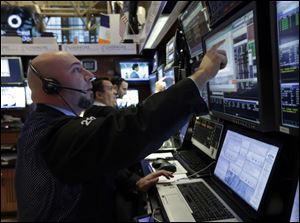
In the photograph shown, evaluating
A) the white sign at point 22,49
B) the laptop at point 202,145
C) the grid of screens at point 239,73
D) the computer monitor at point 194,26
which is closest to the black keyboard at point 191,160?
the laptop at point 202,145

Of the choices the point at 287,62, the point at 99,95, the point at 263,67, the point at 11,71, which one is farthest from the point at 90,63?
the point at 287,62

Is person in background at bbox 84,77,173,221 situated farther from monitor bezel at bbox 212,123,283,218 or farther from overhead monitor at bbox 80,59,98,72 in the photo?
overhead monitor at bbox 80,59,98,72

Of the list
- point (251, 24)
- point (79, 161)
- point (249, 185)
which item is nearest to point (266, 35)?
point (251, 24)

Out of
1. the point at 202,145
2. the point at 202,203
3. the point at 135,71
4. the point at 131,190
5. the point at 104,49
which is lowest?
the point at 131,190

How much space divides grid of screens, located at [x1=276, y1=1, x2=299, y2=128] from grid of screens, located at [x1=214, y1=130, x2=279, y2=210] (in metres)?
0.20

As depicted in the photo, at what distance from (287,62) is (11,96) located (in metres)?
4.25

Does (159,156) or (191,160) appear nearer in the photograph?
(191,160)

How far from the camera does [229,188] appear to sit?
147 centimetres

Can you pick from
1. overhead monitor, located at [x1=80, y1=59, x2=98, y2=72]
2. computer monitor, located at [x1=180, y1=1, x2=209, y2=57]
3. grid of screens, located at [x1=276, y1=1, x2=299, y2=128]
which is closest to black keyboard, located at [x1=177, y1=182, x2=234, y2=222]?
grid of screens, located at [x1=276, y1=1, x2=299, y2=128]

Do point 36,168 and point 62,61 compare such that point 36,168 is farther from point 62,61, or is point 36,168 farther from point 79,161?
point 62,61

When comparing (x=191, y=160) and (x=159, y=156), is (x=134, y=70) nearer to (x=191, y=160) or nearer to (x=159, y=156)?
(x=159, y=156)

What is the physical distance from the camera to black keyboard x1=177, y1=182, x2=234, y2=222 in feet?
4.05

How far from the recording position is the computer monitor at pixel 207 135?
191cm

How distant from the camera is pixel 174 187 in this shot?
160 centimetres
